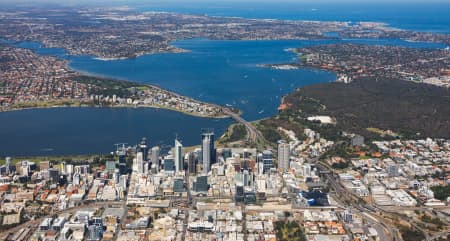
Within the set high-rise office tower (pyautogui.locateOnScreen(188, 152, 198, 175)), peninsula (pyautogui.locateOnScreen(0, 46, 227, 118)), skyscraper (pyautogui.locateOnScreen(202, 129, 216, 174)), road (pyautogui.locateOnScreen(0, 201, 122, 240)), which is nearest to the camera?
road (pyautogui.locateOnScreen(0, 201, 122, 240))

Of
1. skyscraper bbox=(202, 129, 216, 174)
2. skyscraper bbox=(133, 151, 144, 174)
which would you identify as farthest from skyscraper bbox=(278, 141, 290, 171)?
skyscraper bbox=(133, 151, 144, 174)

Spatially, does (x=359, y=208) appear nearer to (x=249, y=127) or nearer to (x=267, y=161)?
(x=267, y=161)

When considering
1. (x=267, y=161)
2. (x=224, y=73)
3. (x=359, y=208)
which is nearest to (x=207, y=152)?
(x=267, y=161)

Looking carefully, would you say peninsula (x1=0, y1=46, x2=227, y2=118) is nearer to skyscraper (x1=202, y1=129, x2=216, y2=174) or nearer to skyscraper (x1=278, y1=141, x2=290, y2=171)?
skyscraper (x1=202, y1=129, x2=216, y2=174)

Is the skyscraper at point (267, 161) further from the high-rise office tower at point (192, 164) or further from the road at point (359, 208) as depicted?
the high-rise office tower at point (192, 164)

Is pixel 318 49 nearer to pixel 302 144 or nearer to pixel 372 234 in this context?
pixel 302 144

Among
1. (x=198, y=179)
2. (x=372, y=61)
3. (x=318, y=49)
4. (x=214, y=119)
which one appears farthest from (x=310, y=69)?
(x=198, y=179)
